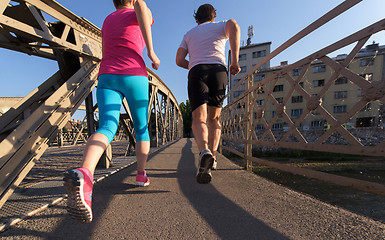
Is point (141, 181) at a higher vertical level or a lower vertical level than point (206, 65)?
lower

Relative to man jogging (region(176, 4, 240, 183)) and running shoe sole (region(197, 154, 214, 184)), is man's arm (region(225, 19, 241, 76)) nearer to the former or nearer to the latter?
man jogging (region(176, 4, 240, 183))

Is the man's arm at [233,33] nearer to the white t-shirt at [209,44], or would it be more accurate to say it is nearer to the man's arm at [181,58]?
the white t-shirt at [209,44]

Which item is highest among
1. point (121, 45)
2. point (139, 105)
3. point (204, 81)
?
point (121, 45)

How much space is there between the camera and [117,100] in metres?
1.49

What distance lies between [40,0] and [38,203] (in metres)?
2.07

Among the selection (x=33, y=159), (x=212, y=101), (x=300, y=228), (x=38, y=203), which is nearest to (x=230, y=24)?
(x=212, y=101)

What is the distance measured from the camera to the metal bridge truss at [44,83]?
133cm

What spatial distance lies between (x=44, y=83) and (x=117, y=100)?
5.12 ft

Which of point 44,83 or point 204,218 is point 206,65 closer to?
point 204,218

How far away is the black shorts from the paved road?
3.07 feet

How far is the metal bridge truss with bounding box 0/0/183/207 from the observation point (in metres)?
1.33

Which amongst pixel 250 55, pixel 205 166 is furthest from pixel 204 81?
pixel 250 55

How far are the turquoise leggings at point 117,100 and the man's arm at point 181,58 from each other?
0.66 meters

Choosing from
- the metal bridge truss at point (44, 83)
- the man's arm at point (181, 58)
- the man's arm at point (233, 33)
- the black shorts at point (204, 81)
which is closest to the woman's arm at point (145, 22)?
the black shorts at point (204, 81)
